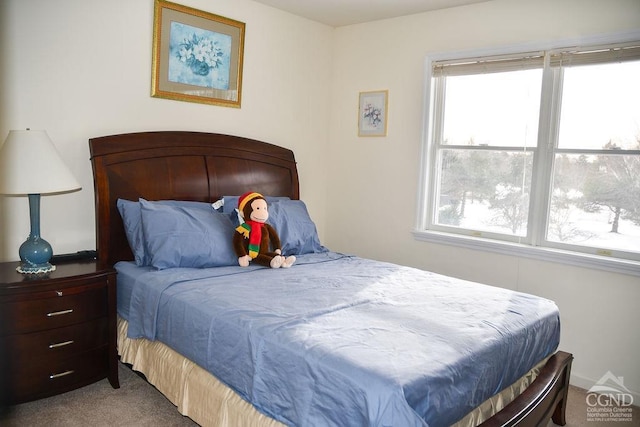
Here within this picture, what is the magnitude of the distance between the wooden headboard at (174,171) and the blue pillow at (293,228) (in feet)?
1.35

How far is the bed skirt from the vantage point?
6.38 ft

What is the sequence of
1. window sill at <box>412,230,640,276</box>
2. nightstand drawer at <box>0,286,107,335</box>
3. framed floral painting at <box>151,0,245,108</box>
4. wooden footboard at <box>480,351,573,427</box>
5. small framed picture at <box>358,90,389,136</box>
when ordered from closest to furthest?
wooden footboard at <box>480,351,573,427</box>, nightstand drawer at <box>0,286,107,335</box>, window sill at <box>412,230,640,276</box>, framed floral painting at <box>151,0,245,108</box>, small framed picture at <box>358,90,389,136</box>

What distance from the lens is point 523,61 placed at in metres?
3.33

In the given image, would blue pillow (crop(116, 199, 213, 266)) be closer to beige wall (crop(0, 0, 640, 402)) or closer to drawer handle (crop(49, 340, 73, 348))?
beige wall (crop(0, 0, 640, 402))

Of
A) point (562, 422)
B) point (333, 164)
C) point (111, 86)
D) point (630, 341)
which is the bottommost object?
point (562, 422)

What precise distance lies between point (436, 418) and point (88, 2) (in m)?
2.95

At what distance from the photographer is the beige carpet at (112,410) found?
7.79 ft

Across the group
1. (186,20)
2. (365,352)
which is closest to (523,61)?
(186,20)

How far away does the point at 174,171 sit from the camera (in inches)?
130

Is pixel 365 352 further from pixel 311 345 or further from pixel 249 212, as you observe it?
pixel 249 212

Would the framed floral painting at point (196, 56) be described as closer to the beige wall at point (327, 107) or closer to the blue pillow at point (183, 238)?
the beige wall at point (327, 107)

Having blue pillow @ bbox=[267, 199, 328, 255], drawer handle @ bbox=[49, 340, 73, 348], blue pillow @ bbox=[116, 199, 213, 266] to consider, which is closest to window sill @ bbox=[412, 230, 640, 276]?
blue pillow @ bbox=[267, 199, 328, 255]
